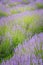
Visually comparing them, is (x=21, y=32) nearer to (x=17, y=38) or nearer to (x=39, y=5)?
(x=17, y=38)

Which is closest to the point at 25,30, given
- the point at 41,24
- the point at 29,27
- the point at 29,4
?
the point at 29,27

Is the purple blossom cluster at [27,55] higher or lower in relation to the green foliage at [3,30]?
lower

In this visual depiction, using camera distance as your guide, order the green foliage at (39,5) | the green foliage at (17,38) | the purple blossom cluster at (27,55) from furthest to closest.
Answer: the green foliage at (39,5) → the green foliage at (17,38) → the purple blossom cluster at (27,55)

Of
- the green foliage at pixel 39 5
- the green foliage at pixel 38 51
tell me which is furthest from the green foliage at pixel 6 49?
the green foliage at pixel 39 5

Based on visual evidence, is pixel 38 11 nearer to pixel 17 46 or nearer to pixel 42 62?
pixel 17 46

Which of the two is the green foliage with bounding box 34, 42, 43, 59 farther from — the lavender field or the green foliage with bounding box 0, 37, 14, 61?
the green foliage with bounding box 0, 37, 14, 61

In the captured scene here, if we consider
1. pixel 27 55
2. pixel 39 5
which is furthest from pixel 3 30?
pixel 39 5

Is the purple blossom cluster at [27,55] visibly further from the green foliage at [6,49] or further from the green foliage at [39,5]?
the green foliage at [39,5]

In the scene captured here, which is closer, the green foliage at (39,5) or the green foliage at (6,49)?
the green foliage at (6,49)
